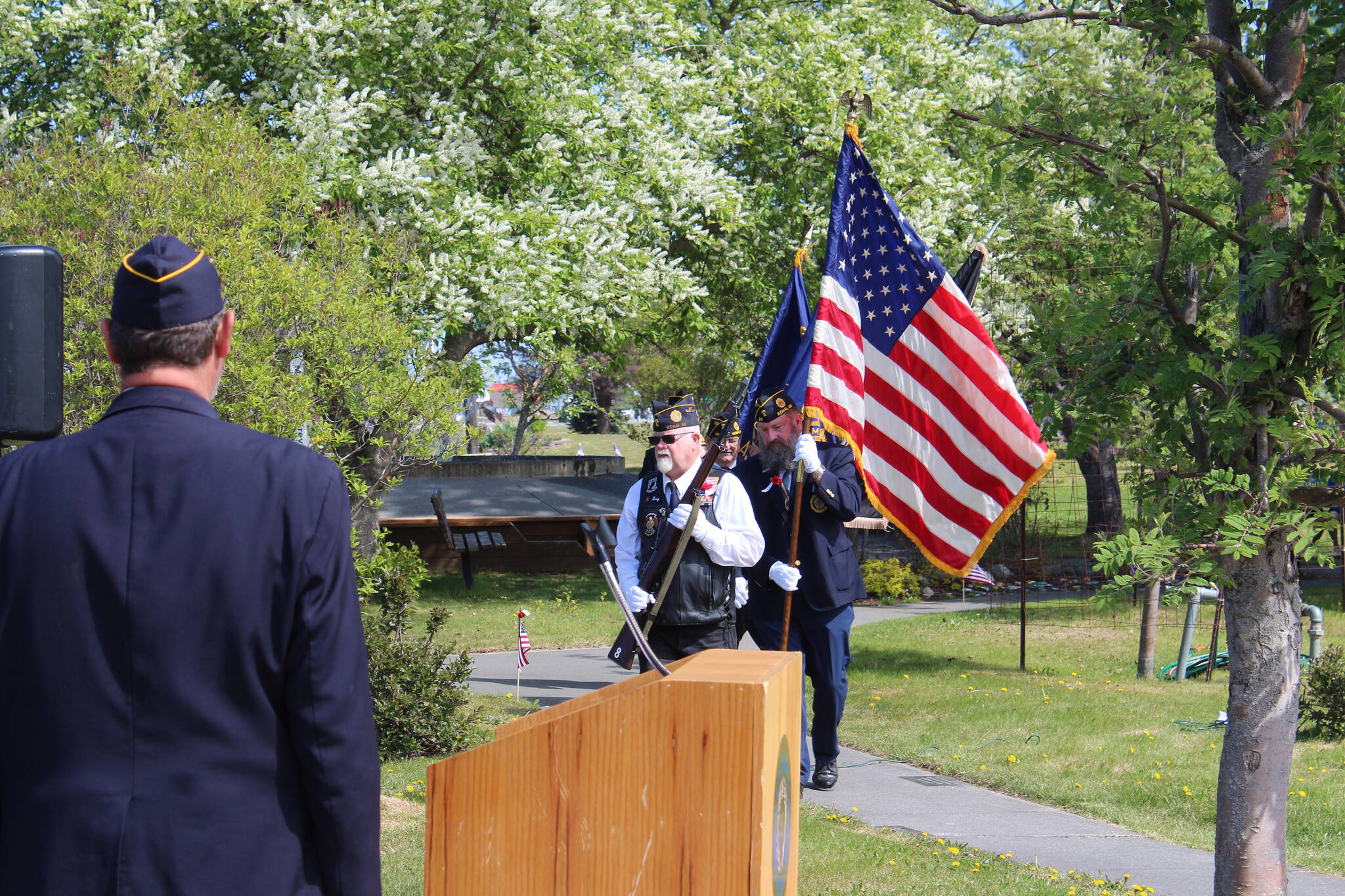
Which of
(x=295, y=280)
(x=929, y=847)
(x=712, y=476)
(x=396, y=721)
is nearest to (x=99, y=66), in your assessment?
(x=295, y=280)

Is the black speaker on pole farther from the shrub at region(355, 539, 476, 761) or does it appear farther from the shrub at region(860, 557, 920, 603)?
the shrub at region(860, 557, 920, 603)

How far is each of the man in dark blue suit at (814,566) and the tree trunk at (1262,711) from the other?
9.59ft

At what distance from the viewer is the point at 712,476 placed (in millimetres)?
6500

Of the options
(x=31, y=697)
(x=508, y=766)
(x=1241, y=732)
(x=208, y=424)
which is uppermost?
(x=208, y=424)

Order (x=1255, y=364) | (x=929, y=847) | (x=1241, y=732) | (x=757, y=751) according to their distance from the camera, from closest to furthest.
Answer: (x=757, y=751) → (x=1255, y=364) → (x=1241, y=732) → (x=929, y=847)

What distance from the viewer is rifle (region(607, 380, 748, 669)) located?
604 cm

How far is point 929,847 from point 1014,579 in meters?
17.1

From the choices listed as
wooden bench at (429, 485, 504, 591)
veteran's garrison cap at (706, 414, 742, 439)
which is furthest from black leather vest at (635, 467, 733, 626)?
wooden bench at (429, 485, 504, 591)

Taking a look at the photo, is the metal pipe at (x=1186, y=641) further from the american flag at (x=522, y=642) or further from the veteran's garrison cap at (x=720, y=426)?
the veteran's garrison cap at (x=720, y=426)

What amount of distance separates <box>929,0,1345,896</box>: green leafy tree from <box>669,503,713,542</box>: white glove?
208 centimetres

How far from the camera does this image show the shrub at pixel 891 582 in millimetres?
20141

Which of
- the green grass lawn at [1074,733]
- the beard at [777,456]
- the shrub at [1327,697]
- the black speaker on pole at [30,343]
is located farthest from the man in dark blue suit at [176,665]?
the shrub at [1327,697]

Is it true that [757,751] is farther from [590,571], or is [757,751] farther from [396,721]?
[590,571]

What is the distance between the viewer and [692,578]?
6.20 m
